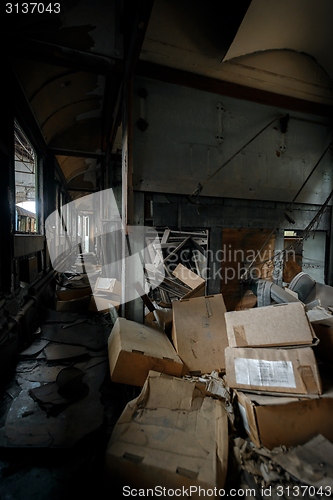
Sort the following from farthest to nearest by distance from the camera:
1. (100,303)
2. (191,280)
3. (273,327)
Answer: (100,303) → (191,280) → (273,327)

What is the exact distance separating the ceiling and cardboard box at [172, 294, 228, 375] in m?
3.46

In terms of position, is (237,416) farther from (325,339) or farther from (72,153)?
(72,153)

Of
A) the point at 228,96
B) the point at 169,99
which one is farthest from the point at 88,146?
the point at 228,96

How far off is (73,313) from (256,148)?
16.1 feet

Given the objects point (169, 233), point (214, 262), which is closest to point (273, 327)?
point (214, 262)

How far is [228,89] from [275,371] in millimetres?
4525

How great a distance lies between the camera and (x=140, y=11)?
105 inches

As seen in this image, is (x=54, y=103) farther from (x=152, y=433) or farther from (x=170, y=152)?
(x=152, y=433)

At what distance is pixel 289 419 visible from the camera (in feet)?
5.84

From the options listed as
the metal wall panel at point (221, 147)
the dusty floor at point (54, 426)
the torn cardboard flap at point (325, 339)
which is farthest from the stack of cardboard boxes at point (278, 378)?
the metal wall panel at point (221, 147)

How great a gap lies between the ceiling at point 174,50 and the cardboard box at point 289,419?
4207 millimetres

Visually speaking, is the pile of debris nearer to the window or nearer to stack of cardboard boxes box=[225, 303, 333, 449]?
stack of cardboard boxes box=[225, 303, 333, 449]

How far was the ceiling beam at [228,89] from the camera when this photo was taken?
11.9 ft

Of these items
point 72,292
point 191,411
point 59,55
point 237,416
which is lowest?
point 237,416
